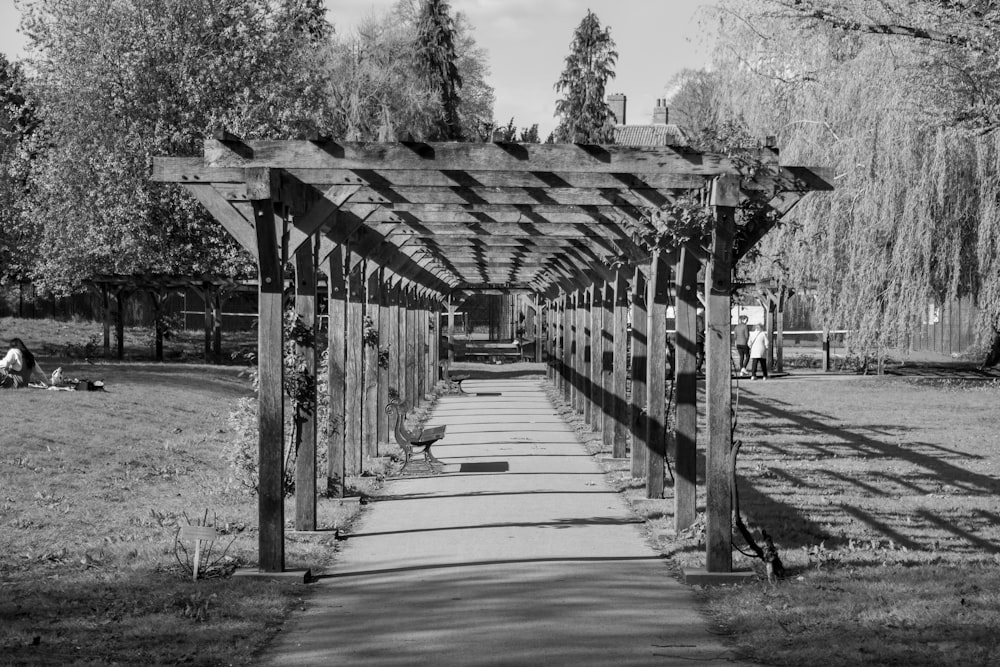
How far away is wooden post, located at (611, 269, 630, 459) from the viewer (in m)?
15.2

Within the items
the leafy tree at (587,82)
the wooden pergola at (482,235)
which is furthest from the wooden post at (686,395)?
the leafy tree at (587,82)

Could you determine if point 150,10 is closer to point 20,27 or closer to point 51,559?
point 20,27

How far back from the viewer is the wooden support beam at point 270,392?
326 inches

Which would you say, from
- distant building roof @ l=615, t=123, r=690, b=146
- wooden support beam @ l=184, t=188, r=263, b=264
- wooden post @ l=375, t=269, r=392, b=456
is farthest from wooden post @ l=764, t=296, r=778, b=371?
distant building roof @ l=615, t=123, r=690, b=146

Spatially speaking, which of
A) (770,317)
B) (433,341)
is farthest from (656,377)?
(770,317)

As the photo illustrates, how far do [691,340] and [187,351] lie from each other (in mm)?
29354

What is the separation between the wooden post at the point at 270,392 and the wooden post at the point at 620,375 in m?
7.05

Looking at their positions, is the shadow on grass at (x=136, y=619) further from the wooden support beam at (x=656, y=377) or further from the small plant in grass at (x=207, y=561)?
the wooden support beam at (x=656, y=377)

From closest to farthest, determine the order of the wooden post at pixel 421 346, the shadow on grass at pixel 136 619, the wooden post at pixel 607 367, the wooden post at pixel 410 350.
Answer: the shadow on grass at pixel 136 619, the wooden post at pixel 607 367, the wooden post at pixel 410 350, the wooden post at pixel 421 346

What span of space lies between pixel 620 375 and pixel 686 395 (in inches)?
219

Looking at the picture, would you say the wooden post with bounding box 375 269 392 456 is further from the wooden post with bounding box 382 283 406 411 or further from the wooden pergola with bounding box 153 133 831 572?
the wooden pergola with bounding box 153 133 831 572

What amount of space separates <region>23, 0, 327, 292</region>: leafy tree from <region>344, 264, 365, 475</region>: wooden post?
708 inches

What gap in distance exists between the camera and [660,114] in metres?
73.0

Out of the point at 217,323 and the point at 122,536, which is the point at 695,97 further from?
the point at 122,536
